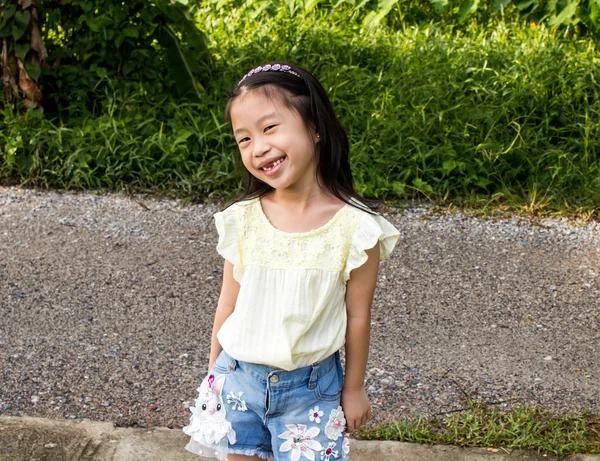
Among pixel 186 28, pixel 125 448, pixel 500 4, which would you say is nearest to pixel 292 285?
pixel 125 448

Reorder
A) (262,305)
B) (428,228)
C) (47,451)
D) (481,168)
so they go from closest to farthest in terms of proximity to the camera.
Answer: (262,305)
(47,451)
(428,228)
(481,168)

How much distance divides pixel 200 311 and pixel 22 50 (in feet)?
8.11

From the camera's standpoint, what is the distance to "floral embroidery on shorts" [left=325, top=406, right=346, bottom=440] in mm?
1997

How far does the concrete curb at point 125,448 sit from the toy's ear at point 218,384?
79cm

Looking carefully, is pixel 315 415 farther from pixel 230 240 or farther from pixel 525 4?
pixel 525 4

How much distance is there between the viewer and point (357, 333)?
80.0 inches

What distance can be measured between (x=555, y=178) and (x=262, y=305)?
136 inches

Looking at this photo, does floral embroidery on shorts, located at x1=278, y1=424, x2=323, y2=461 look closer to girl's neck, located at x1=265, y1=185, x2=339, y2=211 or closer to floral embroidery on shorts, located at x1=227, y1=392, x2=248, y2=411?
floral embroidery on shorts, located at x1=227, y1=392, x2=248, y2=411

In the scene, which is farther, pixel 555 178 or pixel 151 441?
pixel 555 178

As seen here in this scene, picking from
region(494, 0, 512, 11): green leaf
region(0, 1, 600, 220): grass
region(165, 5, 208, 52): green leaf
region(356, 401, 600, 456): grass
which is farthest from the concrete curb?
region(494, 0, 512, 11): green leaf

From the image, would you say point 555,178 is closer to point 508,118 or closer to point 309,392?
point 508,118

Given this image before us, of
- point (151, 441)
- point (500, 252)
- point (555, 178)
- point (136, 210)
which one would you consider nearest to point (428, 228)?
point (500, 252)

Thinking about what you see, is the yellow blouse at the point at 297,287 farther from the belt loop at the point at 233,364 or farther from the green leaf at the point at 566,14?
the green leaf at the point at 566,14

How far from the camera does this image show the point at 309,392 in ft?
6.55
